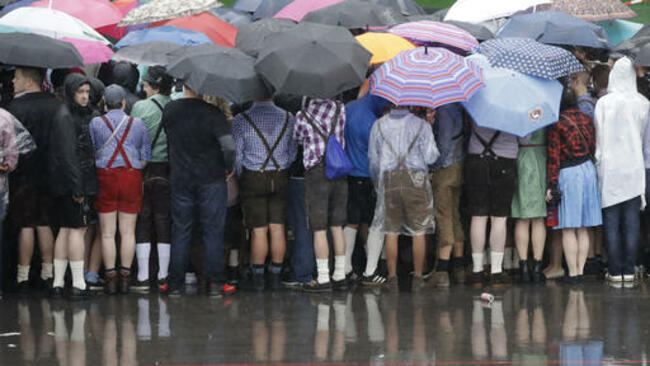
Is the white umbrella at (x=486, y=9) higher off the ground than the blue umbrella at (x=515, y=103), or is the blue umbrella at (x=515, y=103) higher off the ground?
the white umbrella at (x=486, y=9)

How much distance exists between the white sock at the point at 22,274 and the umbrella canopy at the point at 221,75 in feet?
7.30

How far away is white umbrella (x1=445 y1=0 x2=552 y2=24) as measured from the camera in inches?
593

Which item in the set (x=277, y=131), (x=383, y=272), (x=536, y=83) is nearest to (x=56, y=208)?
(x=277, y=131)

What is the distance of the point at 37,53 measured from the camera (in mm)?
11406

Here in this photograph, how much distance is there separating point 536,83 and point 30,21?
5.00 metres

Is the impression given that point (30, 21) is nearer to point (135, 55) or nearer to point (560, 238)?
point (135, 55)

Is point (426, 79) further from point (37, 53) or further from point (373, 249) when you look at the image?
point (37, 53)

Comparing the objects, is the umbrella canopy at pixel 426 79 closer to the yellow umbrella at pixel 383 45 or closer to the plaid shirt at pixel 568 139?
the yellow umbrella at pixel 383 45

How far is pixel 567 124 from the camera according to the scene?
39.9 feet

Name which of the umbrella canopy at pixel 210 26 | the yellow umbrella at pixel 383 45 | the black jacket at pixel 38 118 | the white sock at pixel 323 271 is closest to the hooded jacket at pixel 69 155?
the black jacket at pixel 38 118

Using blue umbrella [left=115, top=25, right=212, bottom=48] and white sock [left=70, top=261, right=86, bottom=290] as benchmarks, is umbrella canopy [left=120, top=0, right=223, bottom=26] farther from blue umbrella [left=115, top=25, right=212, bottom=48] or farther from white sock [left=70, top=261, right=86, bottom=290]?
white sock [left=70, top=261, right=86, bottom=290]

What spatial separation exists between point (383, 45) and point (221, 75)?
1886 mm

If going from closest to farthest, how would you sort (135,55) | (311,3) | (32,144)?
1. (32,144)
2. (135,55)
3. (311,3)

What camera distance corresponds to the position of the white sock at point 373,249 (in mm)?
12297
